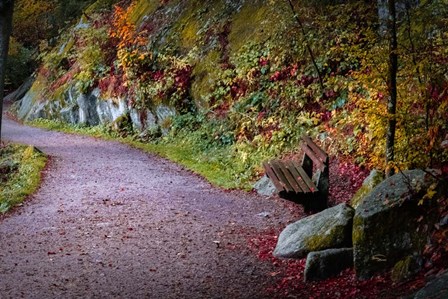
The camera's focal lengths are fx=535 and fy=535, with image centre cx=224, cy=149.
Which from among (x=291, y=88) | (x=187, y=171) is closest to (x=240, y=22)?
(x=291, y=88)

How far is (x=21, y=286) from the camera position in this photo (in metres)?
6.46

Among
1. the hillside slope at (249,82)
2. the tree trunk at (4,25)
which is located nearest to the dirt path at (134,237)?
the hillside slope at (249,82)

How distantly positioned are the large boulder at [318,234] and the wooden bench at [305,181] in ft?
3.36

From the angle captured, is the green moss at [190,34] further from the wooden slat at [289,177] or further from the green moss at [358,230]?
the green moss at [358,230]

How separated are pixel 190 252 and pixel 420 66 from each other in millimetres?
3918

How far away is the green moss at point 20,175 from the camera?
36.2 feet

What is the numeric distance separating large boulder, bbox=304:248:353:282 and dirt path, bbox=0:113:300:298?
0.55m

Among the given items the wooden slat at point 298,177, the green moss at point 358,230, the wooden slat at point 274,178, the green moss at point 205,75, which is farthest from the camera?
the green moss at point 205,75

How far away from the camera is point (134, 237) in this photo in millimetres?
8273

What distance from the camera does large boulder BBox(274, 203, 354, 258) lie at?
627 cm

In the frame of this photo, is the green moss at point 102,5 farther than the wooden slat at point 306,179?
Yes

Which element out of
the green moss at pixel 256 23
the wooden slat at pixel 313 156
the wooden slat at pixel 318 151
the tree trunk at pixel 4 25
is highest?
the tree trunk at pixel 4 25

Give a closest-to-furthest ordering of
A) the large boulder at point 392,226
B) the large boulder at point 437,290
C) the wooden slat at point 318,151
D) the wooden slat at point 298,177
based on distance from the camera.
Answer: the large boulder at point 437,290
the large boulder at point 392,226
the wooden slat at point 298,177
the wooden slat at point 318,151

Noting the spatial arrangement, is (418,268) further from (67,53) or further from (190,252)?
(67,53)
